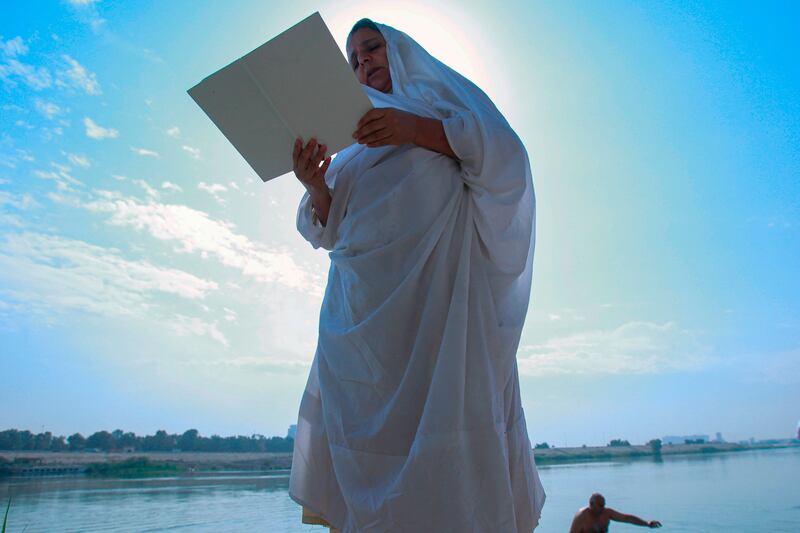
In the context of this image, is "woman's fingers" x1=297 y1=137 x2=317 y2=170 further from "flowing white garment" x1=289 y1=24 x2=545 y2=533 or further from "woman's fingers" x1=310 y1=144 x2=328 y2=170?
"flowing white garment" x1=289 y1=24 x2=545 y2=533

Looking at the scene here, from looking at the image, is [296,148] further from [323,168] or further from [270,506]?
[270,506]

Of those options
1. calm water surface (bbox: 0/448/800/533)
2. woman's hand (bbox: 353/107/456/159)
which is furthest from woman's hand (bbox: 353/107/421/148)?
calm water surface (bbox: 0/448/800/533)

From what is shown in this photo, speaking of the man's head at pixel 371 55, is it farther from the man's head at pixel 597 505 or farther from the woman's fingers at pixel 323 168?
the man's head at pixel 597 505

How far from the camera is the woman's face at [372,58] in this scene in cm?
147

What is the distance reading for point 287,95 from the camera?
109 cm

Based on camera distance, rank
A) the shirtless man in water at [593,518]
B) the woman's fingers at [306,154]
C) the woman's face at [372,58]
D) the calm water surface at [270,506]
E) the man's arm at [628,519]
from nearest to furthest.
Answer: the woman's fingers at [306,154] < the woman's face at [372,58] < the shirtless man in water at [593,518] < the man's arm at [628,519] < the calm water surface at [270,506]

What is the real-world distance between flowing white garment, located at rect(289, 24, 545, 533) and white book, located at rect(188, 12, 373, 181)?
0.58ft

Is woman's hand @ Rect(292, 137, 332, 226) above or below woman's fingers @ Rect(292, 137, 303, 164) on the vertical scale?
below

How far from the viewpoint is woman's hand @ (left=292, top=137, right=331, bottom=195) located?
1170 millimetres

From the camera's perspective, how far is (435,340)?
101 cm

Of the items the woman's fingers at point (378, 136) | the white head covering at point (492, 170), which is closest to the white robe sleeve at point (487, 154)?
the white head covering at point (492, 170)

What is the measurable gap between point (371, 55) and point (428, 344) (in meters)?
0.94

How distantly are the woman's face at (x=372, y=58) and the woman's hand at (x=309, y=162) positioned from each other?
1.29 feet

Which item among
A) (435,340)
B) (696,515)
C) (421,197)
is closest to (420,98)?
(421,197)
